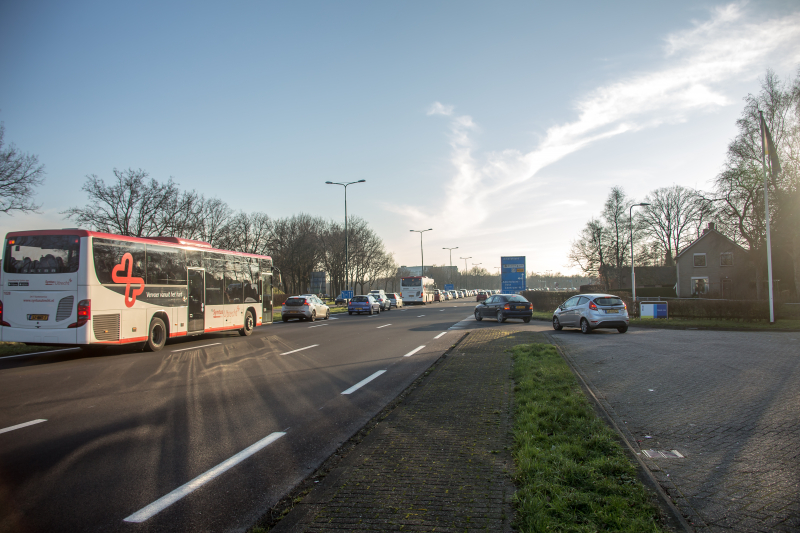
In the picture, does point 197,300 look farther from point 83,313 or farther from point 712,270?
point 712,270

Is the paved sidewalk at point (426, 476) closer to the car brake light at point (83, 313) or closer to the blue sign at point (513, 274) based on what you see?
the car brake light at point (83, 313)

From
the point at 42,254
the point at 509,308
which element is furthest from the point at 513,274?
the point at 42,254

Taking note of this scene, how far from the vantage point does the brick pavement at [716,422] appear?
347cm

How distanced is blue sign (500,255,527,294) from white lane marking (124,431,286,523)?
108 ft

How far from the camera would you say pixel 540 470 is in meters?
3.92

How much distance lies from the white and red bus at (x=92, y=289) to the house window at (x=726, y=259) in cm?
5537

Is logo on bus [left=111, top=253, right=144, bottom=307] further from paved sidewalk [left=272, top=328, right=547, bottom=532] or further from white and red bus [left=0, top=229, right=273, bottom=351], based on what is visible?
paved sidewalk [left=272, top=328, right=547, bottom=532]

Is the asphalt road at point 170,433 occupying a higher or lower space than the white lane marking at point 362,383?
higher

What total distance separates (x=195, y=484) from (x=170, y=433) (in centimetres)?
170

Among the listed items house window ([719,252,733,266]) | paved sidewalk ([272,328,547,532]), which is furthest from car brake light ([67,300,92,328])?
house window ([719,252,733,266])

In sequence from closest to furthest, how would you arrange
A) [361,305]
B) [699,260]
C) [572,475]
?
[572,475]
[361,305]
[699,260]

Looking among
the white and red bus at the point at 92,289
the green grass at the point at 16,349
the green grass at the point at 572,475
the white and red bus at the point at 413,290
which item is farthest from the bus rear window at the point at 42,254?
the white and red bus at the point at 413,290

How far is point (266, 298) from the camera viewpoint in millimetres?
Answer: 20562

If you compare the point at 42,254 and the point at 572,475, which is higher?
the point at 42,254
